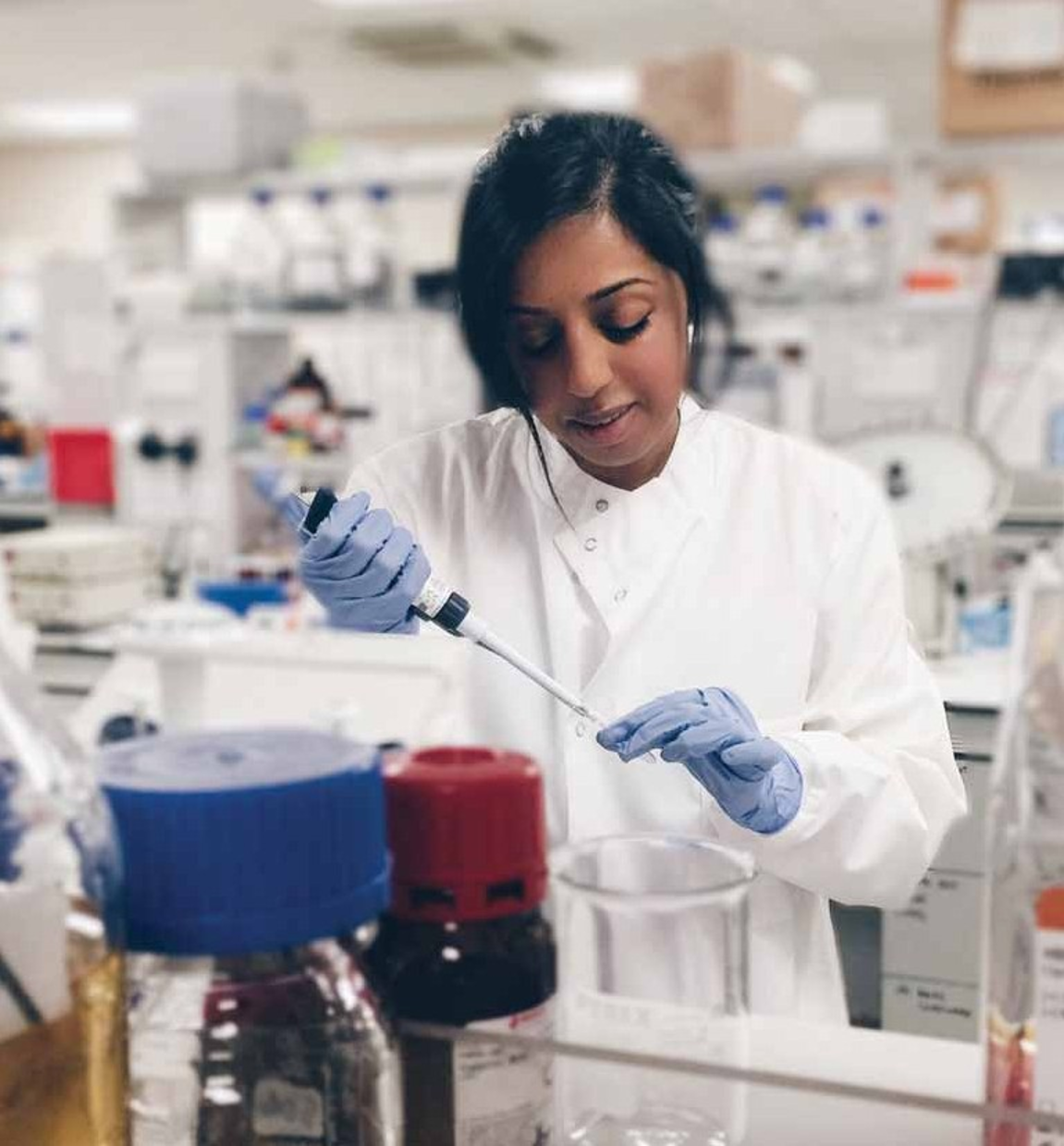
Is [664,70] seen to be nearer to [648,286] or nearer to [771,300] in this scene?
[771,300]

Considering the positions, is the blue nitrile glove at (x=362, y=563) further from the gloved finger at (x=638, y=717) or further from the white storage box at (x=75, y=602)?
the white storage box at (x=75, y=602)

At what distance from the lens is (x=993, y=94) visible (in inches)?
118

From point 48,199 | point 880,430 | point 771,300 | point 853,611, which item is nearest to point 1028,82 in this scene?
point 771,300

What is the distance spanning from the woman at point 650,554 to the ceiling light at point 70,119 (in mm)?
8779

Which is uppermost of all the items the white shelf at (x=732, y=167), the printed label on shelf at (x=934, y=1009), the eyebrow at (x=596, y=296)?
the white shelf at (x=732, y=167)

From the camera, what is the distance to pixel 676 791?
0.49m

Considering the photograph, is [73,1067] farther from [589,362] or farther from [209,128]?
[209,128]

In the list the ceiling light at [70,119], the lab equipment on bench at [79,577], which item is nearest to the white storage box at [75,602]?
the lab equipment on bench at [79,577]

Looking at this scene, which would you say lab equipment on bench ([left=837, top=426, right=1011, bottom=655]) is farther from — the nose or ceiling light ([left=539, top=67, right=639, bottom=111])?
ceiling light ([left=539, top=67, right=639, bottom=111])

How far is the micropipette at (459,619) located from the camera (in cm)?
43

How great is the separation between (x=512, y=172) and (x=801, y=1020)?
33 centimetres

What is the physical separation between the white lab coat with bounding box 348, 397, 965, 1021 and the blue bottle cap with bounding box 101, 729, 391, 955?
0.28ft

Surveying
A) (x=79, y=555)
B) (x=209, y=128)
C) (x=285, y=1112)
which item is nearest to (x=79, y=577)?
(x=79, y=555)

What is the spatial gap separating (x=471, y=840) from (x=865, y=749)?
0.51 ft
